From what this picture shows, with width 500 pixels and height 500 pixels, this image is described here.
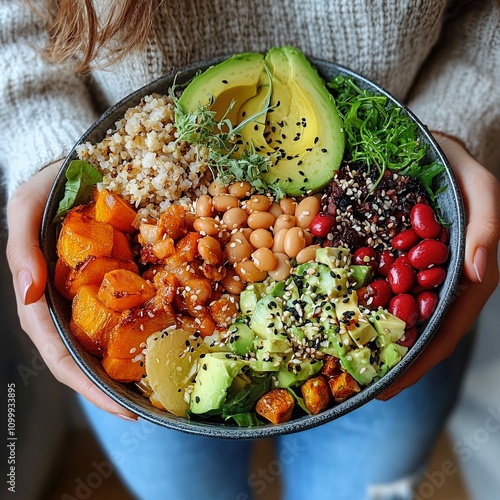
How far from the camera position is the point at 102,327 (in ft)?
3.26

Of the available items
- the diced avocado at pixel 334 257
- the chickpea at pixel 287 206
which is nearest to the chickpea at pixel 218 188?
the chickpea at pixel 287 206

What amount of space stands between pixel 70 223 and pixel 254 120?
1.35 ft

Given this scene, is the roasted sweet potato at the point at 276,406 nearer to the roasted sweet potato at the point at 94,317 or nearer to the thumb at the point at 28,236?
the roasted sweet potato at the point at 94,317

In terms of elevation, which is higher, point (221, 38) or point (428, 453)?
point (221, 38)

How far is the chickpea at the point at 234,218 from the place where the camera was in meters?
1.09

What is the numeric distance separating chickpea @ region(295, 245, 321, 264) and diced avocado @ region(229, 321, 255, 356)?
161mm

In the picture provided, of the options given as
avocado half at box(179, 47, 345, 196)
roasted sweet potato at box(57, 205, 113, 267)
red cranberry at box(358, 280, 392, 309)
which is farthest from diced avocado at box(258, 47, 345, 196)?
roasted sweet potato at box(57, 205, 113, 267)

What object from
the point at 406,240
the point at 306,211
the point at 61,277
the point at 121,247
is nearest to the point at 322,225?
the point at 306,211

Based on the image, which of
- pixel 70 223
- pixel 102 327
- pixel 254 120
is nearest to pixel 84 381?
pixel 102 327

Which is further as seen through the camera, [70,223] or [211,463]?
[211,463]

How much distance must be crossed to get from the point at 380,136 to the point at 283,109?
0.20 metres

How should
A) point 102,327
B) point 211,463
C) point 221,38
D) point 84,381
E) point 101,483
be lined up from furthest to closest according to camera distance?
1. point 101,483
2. point 211,463
3. point 221,38
4. point 84,381
5. point 102,327

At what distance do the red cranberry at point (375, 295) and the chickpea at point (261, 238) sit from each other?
193mm

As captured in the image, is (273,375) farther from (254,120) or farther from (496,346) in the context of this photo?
(496,346)
